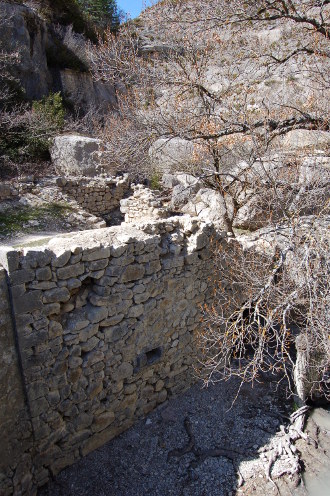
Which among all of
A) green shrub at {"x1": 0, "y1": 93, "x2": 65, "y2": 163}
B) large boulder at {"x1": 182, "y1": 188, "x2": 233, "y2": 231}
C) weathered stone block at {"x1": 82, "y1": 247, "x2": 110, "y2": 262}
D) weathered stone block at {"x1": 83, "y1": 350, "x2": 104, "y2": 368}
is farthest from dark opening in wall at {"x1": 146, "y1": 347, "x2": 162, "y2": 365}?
green shrub at {"x1": 0, "y1": 93, "x2": 65, "y2": 163}

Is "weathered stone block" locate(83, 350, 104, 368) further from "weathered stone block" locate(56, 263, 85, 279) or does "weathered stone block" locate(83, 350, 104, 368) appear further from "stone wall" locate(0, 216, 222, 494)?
"weathered stone block" locate(56, 263, 85, 279)

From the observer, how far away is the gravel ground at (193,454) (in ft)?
13.1

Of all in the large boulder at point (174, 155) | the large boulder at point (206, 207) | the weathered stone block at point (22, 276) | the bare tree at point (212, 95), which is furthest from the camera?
the large boulder at point (174, 155)

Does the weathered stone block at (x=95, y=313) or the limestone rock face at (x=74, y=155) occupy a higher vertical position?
the limestone rock face at (x=74, y=155)

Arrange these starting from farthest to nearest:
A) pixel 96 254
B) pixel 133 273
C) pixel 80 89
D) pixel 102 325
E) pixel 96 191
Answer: pixel 80 89 → pixel 96 191 → pixel 133 273 → pixel 102 325 → pixel 96 254

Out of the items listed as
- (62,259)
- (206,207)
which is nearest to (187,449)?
(62,259)

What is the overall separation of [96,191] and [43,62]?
394 inches

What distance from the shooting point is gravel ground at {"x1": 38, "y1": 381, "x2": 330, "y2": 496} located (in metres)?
4.00

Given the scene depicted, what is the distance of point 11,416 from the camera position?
11.3 ft

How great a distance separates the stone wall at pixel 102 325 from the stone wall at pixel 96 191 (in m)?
6.34

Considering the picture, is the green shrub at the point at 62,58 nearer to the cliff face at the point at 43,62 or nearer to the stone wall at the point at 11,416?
the cliff face at the point at 43,62

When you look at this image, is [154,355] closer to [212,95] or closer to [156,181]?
[212,95]

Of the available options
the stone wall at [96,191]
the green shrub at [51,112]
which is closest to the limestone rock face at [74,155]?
the stone wall at [96,191]

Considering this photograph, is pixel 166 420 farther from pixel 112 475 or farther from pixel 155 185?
pixel 155 185
